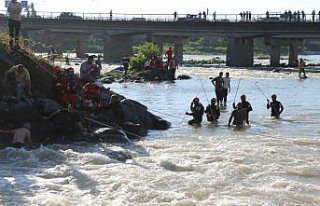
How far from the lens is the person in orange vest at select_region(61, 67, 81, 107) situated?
20312 mm

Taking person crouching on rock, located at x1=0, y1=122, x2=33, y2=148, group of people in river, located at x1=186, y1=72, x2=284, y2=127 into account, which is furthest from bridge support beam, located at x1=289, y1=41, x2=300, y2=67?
person crouching on rock, located at x1=0, y1=122, x2=33, y2=148

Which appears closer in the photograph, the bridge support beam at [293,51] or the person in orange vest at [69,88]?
the person in orange vest at [69,88]

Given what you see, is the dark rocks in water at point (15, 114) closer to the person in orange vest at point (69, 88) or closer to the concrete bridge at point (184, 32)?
the person in orange vest at point (69, 88)

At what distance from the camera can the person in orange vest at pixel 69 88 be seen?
20312 millimetres

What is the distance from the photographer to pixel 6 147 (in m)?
16.4

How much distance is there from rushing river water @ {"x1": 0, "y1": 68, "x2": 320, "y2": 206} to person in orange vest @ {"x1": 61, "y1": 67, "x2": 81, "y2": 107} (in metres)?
2.80

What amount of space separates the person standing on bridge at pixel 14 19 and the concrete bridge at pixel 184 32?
53.8 m

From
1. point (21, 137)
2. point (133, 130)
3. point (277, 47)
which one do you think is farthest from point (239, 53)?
point (21, 137)

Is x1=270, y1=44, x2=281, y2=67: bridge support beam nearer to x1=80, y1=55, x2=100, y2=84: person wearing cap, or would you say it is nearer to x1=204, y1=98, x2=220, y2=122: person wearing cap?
x1=204, y1=98, x2=220, y2=122: person wearing cap

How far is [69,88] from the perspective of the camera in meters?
20.8

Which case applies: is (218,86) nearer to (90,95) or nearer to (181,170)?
(90,95)

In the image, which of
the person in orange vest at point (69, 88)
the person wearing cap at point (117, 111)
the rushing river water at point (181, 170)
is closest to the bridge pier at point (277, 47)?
the rushing river water at point (181, 170)

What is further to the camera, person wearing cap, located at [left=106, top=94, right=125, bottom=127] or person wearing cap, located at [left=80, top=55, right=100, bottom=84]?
person wearing cap, located at [left=80, top=55, right=100, bottom=84]

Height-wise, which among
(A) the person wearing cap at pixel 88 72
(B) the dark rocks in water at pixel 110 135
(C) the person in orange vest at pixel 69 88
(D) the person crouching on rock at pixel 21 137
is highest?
(A) the person wearing cap at pixel 88 72
